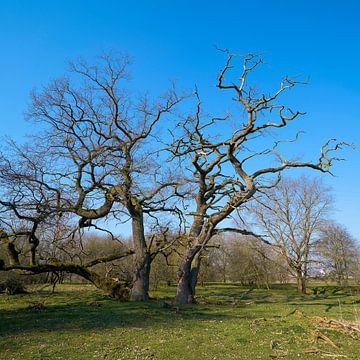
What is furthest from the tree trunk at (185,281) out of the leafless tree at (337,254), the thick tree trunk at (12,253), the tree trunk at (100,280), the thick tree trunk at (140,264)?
the leafless tree at (337,254)

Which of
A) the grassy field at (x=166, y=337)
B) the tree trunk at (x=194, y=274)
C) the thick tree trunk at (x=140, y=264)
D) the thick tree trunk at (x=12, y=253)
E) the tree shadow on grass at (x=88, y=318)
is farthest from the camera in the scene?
the thick tree trunk at (x=140, y=264)

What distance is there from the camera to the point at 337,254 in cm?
3550

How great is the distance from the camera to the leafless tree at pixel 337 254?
34216 mm

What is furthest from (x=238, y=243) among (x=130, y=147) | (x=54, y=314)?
(x=54, y=314)

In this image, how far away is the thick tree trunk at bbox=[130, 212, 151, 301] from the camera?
19.0m

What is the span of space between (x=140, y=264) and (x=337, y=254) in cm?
2387

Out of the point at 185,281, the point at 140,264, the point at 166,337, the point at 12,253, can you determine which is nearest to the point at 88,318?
the point at 166,337

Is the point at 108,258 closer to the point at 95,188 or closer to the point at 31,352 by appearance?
the point at 95,188

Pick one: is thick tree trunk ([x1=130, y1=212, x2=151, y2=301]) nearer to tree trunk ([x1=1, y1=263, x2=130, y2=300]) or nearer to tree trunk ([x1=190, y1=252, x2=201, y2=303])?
tree trunk ([x1=1, y1=263, x2=130, y2=300])

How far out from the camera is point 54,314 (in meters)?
12.9

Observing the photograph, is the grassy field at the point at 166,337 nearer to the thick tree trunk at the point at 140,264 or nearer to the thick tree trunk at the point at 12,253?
the thick tree trunk at the point at 12,253

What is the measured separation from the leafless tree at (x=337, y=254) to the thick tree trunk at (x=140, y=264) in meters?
18.7

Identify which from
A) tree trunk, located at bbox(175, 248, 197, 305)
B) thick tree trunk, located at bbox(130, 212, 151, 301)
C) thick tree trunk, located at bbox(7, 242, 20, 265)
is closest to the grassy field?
tree trunk, located at bbox(175, 248, 197, 305)

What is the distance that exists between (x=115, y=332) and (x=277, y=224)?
90.5ft
